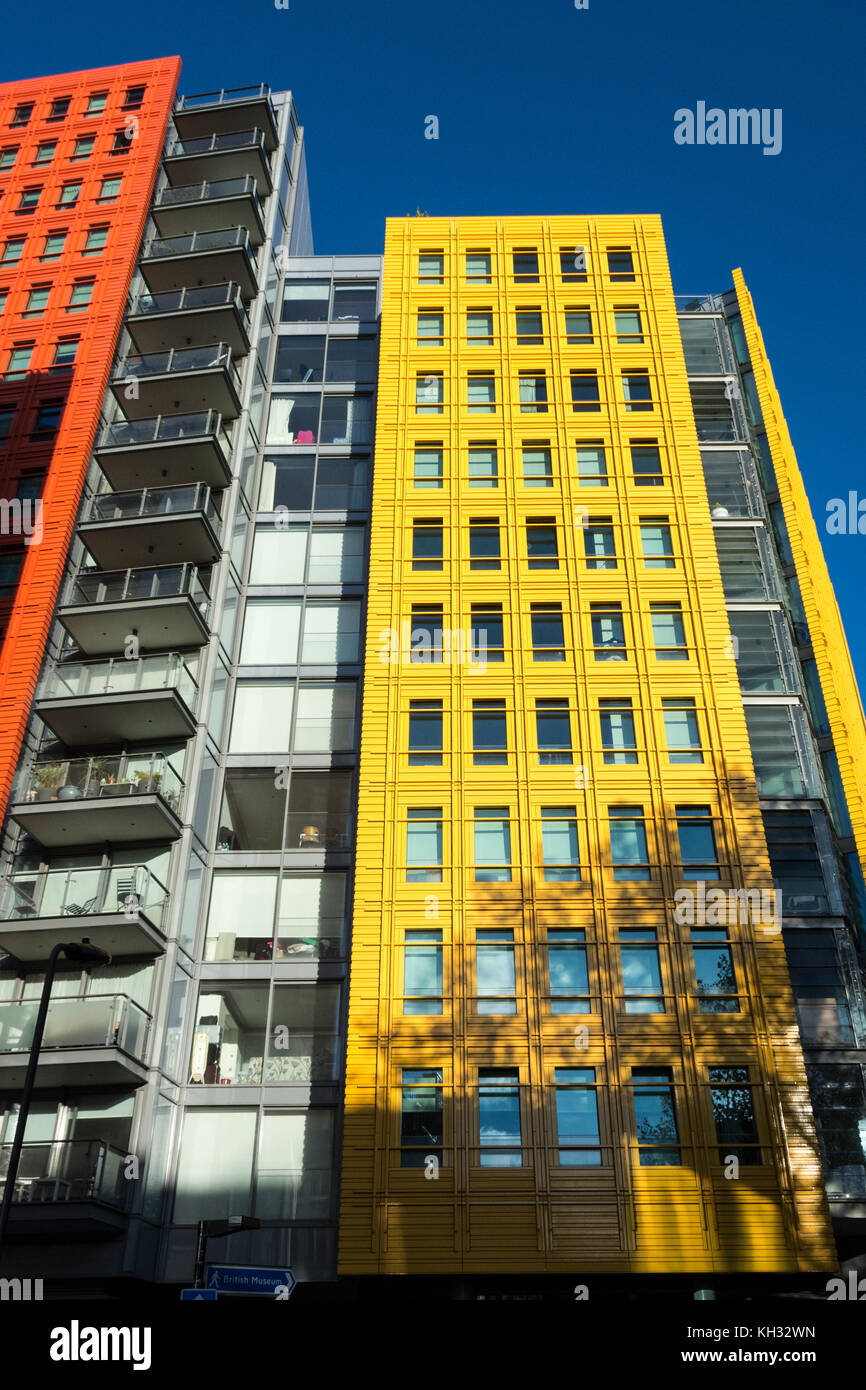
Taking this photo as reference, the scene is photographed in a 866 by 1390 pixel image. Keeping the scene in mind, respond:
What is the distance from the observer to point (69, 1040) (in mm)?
25250

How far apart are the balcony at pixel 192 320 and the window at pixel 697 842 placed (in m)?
21.7

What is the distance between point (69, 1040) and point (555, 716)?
13.7 metres

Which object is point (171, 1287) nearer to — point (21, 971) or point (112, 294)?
point (21, 971)

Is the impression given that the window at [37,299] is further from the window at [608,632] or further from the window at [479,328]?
the window at [608,632]

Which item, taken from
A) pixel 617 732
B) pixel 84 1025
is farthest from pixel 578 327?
pixel 84 1025

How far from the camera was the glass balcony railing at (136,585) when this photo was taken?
32.5 metres

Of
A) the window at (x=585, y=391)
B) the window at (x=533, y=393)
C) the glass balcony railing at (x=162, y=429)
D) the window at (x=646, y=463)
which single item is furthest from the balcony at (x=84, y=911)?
the window at (x=585, y=391)

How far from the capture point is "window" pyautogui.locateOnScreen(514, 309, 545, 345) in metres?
38.5

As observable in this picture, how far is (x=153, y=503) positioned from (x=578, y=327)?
1477 cm

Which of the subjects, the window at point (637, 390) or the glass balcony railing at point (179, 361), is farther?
the glass balcony railing at point (179, 361)

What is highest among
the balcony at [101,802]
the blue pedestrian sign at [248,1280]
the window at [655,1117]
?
the balcony at [101,802]

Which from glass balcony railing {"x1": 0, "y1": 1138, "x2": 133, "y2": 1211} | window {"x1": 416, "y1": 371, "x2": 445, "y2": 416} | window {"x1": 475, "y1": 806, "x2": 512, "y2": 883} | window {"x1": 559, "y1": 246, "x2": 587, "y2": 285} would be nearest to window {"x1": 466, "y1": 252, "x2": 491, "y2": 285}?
window {"x1": 559, "y1": 246, "x2": 587, "y2": 285}

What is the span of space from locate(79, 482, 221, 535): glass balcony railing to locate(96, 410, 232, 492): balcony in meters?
1.30
